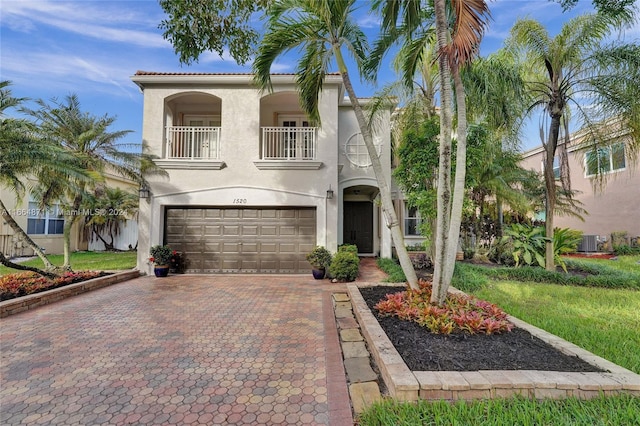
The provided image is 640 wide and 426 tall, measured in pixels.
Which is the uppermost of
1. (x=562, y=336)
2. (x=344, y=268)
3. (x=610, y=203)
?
(x=610, y=203)

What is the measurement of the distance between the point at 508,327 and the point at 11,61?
12.7 meters

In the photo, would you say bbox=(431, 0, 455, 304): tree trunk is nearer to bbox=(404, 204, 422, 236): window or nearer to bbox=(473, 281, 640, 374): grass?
bbox=(473, 281, 640, 374): grass

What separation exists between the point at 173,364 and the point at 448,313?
393 cm

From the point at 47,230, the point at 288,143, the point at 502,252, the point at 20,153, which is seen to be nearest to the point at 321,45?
the point at 288,143

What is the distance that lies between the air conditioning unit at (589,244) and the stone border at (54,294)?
21530mm

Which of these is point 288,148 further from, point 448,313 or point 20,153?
point 448,313

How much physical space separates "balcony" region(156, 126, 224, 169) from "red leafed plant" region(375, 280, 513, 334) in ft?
26.0

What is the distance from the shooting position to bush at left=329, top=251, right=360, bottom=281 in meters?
9.37

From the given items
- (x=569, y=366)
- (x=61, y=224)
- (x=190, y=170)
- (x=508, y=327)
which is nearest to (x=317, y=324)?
(x=508, y=327)

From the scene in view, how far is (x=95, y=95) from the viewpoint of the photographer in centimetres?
1154

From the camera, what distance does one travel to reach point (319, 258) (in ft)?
32.3

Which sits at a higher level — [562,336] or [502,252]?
[502,252]

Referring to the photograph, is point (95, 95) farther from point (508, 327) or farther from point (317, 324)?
point (508, 327)

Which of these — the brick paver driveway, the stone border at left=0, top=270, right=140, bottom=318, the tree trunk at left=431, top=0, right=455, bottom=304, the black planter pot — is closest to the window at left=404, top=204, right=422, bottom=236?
the black planter pot
